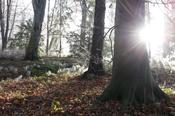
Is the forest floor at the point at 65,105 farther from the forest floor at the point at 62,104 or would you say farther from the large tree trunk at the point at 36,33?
the large tree trunk at the point at 36,33

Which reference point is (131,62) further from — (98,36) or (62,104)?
(98,36)

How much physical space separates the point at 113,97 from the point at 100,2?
6073mm

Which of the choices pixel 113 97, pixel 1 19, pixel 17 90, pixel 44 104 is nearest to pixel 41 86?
pixel 17 90

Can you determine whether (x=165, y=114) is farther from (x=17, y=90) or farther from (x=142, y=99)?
(x=17, y=90)

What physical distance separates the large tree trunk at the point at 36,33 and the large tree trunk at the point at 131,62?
38.2 feet

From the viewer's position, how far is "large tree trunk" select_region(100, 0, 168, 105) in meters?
6.55

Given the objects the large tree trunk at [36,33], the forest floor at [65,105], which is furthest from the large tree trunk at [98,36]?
the large tree trunk at [36,33]

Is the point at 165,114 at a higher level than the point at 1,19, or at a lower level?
lower

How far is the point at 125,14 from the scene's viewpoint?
21.8ft

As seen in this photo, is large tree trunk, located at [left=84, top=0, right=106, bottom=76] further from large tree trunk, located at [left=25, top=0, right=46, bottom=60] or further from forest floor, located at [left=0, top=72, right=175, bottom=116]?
large tree trunk, located at [left=25, top=0, right=46, bottom=60]

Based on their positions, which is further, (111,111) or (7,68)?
(7,68)

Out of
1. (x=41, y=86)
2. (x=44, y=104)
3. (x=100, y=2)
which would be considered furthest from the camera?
(x=100, y=2)

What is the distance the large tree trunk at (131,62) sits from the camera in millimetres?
6555

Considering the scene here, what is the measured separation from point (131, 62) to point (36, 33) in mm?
12256
